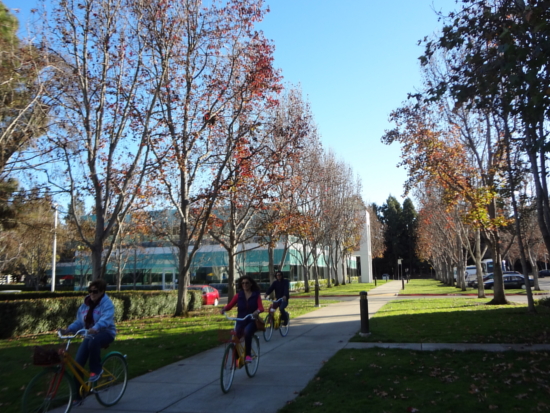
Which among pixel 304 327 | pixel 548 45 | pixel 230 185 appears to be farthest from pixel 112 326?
pixel 230 185

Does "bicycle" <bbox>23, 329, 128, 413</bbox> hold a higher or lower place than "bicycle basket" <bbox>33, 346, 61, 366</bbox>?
lower

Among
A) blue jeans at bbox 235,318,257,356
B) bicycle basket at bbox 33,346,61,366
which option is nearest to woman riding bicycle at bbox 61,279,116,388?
bicycle basket at bbox 33,346,61,366

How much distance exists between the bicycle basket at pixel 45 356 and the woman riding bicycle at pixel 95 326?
0.45 metres

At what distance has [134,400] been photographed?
6703 millimetres

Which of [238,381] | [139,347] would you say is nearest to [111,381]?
[238,381]

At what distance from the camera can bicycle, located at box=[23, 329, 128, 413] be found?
529 cm

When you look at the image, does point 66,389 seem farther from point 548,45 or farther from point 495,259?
point 495,259

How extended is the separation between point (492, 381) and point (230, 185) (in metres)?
12.2

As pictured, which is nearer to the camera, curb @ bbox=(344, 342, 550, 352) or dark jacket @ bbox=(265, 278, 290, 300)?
curb @ bbox=(344, 342, 550, 352)

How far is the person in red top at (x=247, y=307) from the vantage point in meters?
7.69

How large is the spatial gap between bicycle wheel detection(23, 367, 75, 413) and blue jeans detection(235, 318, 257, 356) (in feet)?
8.88

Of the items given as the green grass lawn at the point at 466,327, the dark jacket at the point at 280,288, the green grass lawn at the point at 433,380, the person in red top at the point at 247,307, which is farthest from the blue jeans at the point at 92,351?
the green grass lawn at the point at 466,327

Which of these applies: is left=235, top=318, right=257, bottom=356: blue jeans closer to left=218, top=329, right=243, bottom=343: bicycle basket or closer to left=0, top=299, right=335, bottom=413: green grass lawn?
left=218, top=329, right=243, bottom=343: bicycle basket

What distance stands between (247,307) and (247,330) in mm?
447
